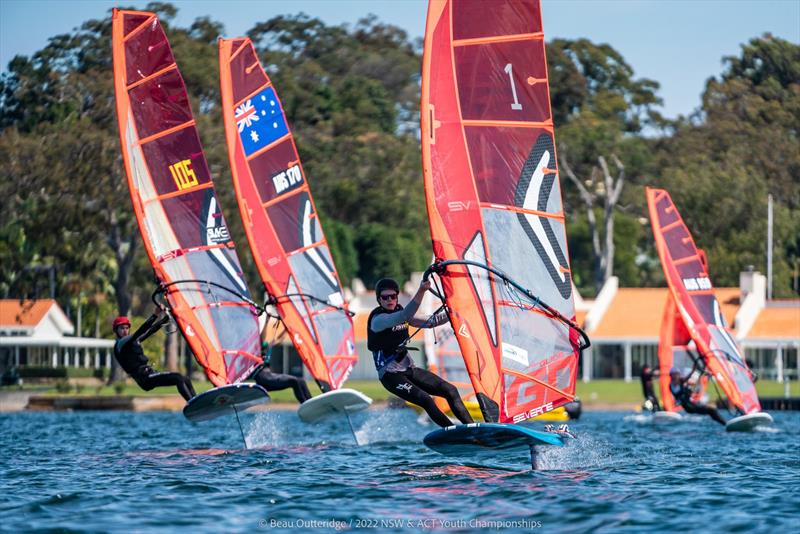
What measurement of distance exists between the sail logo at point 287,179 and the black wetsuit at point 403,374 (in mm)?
9942

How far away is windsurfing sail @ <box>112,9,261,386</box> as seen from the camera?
69.8 feet

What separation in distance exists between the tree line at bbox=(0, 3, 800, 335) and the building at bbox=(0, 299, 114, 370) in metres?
0.95

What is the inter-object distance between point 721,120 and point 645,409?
176 feet

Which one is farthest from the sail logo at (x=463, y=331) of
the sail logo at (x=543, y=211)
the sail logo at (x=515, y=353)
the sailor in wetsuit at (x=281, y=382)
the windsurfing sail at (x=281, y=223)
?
the windsurfing sail at (x=281, y=223)

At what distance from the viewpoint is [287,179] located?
2417 cm

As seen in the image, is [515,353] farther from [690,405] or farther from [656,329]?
[656,329]

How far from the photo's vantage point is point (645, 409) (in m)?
33.1

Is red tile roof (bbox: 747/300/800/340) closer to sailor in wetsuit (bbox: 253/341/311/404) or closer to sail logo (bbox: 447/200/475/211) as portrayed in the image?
sailor in wetsuit (bbox: 253/341/311/404)

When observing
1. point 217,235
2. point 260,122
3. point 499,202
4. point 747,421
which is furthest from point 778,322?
point 499,202

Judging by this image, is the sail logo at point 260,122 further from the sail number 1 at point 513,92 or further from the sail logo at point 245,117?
the sail number 1 at point 513,92

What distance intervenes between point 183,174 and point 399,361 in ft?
29.1

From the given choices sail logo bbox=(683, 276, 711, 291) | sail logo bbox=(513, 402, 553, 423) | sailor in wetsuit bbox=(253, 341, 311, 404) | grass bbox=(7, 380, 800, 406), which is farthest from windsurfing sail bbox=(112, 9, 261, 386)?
grass bbox=(7, 380, 800, 406)

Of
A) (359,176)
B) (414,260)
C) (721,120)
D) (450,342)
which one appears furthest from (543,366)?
(721,120)

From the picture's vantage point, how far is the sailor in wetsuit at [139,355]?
60.7 feet
